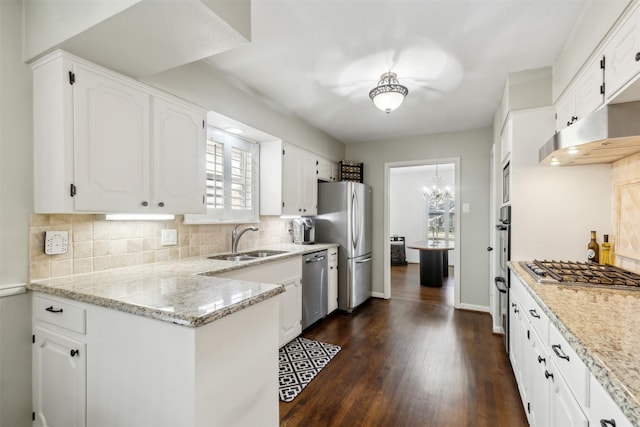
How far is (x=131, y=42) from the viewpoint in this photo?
4.79 feet

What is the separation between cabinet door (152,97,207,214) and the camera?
1.94 m

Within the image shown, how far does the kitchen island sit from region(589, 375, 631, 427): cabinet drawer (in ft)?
3.75

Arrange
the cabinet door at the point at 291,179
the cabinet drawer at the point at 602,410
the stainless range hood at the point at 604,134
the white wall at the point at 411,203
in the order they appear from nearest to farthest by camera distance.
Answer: the cabinet drawer at the point at 602,410
the stainless range hood at the point at 604,134
the cabinet door at the point at 291,179
the white wall at the point at 411,203

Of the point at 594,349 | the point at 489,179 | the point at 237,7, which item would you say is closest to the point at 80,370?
the point at 237,7

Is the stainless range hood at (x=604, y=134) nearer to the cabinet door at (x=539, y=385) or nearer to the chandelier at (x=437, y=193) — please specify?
the cabinet door at (x=539, y=385)

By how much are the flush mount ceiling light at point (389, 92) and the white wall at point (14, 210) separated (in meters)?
2.27

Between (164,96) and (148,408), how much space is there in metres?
1.80

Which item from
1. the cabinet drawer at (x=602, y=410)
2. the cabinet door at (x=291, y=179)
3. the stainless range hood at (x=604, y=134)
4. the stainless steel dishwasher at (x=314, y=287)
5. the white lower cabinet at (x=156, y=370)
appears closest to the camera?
the cabinet drawer at (x=602, y=410)

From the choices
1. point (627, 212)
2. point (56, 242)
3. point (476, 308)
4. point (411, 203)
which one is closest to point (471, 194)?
point (476, 308)

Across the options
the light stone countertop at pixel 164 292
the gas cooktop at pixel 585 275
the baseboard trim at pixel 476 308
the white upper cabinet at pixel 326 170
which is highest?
the white upper cabinet at pixel 326 170

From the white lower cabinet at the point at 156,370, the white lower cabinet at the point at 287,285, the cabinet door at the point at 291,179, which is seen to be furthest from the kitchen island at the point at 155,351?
the cabinet door at the point at 291,179

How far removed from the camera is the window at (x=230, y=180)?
8.93 ft

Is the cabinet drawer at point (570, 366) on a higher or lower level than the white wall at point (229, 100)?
lower

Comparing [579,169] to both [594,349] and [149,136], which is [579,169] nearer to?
[594,349]
